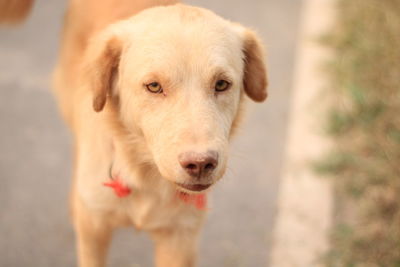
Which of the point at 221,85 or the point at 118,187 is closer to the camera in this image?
the point at 221,85

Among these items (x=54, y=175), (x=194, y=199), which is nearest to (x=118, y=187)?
(x=194, y=199)

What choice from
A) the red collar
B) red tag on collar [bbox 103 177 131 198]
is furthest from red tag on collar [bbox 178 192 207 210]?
red tag on collar [bbox 103 177 131 198]

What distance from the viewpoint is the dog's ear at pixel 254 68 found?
314 centimetres

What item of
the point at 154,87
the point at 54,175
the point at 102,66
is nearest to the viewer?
the point at 154,87

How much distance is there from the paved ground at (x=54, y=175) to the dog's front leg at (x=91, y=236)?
58 cm

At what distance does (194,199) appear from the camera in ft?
10.3

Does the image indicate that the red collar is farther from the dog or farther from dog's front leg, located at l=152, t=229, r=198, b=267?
dog's front leg, located at l=152, t=229, r=198, b=267

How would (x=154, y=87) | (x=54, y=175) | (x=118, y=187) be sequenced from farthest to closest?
(x=54, y=175)
(x=118, y=187)
(x=154, y=87)

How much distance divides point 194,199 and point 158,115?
2.03ft

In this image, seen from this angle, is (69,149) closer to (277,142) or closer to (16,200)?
(16,200)

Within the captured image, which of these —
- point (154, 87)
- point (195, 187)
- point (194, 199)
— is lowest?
point (194, 199)

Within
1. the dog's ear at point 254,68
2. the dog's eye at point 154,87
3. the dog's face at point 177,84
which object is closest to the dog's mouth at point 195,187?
the dog's face at point 177,84

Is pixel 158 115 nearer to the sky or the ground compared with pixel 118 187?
nearer to the sky

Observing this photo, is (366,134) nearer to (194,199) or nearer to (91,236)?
(194,199)
